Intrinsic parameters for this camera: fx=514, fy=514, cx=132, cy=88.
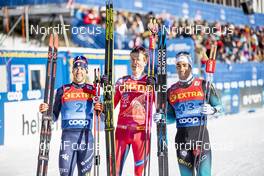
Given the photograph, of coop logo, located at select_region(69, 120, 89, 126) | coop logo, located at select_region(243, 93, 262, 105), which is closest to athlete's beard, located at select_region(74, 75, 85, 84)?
coop logo, located at select_region(69, 120, 89, 126)

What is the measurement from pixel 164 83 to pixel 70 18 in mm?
8918

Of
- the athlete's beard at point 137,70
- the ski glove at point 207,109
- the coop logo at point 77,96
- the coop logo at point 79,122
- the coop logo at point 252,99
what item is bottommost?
the coop logo at point 79,122

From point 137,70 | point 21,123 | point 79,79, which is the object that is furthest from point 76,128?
point 21,123

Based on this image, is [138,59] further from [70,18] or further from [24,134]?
[70,18]

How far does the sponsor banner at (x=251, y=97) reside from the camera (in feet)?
56.9

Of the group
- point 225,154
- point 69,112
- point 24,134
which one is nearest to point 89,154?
point 69,112

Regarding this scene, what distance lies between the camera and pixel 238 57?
57.1ft

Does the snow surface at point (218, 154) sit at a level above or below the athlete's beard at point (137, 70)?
below

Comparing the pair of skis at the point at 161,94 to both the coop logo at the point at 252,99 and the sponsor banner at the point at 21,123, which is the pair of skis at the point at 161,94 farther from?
the coop logo at the point at 252,99

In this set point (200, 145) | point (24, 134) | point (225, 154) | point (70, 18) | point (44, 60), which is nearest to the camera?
point (200, 145)

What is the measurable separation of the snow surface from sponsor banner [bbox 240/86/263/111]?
3.97 m

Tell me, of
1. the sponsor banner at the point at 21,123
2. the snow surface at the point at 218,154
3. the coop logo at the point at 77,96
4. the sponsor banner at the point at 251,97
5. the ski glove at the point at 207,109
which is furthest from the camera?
the sponsor banner at the point at 251,97

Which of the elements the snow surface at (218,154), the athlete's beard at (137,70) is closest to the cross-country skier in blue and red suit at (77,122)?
the athlete's beard at (137,70)

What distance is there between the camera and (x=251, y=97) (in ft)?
58.6
